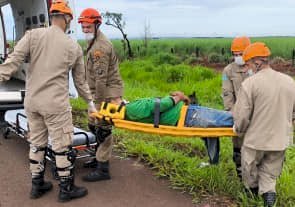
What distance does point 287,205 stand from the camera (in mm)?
4023

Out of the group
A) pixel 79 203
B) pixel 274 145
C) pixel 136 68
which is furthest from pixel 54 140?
pixel 136 68

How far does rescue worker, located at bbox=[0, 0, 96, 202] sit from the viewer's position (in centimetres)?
404

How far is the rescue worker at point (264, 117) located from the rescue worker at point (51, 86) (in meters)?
1.56

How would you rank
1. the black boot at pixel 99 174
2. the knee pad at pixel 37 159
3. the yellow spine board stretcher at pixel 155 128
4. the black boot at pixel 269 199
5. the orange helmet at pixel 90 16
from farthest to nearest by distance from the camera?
the black boot at pixel 99 174, the orange helmet at pixel 90 16, the knee pad at pixel 37 159, the yellow spine board stretcher at pixel 155 128, the black boot at pixel 269 199

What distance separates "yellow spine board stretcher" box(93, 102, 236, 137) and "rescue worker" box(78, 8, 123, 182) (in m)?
0.30

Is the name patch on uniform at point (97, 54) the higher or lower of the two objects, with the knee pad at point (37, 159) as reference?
higher

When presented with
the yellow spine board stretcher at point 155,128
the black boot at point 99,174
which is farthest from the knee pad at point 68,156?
the black boot at point 99,174

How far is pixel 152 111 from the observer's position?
409 centimetres

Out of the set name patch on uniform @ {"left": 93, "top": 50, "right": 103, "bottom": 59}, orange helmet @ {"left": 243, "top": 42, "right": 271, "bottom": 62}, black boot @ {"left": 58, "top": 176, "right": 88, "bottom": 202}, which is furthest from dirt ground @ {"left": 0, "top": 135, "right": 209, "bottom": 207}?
orange helmet @ {"left": 243, "top": 42, "right": 271, "bottom": 62}

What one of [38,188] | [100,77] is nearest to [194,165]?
[100,77]

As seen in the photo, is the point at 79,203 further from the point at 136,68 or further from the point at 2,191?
the point at 136,68

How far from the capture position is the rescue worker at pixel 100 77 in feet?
14.8

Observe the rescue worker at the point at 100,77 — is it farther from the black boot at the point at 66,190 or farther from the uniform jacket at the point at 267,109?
the uniform jacket at the point at 267,109

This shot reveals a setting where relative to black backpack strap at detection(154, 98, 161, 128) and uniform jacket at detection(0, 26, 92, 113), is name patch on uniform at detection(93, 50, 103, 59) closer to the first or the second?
uniform jacket at detection(0, 26, 92, 113)
